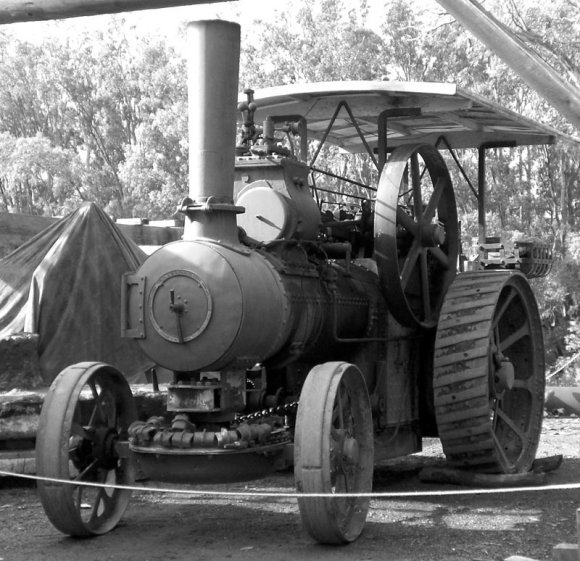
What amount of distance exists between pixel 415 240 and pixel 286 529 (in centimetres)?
258

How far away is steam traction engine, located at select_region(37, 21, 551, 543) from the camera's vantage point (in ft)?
17.5

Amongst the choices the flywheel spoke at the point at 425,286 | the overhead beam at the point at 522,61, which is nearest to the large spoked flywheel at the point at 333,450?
the flywheel spoke at the point at 425,286

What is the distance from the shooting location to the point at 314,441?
16.6ft

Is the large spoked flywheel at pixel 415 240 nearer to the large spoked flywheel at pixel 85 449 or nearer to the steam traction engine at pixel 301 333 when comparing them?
the steam traction engine at pixel 301 333

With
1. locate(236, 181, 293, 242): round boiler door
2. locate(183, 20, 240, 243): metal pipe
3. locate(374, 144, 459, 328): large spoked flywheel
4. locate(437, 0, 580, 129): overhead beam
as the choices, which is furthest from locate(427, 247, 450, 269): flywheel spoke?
locate(437, 0, 580, 129): overhead beam

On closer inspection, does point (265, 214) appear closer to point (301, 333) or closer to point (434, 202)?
point (301, 333)

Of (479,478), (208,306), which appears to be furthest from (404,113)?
(208,306)

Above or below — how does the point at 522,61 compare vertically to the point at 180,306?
above

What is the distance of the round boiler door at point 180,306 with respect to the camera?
5.39 m

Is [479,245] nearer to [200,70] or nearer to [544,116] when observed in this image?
[200,70]

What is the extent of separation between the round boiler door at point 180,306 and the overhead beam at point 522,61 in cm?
325

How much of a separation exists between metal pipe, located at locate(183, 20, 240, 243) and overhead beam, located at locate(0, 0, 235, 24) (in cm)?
117

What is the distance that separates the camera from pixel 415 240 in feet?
24.6

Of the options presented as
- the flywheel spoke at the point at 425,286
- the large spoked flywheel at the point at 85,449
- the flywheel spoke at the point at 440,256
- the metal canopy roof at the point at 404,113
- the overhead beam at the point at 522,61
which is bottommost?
the large spoked flywheel at the point at 85,449
